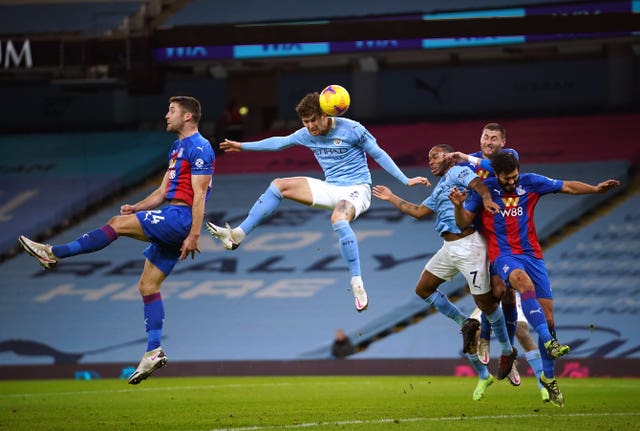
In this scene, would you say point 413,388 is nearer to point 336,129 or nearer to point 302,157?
point 336,129

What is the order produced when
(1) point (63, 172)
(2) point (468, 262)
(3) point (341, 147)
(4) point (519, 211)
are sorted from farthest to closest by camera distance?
(1) point (63, 172) → (2) point (468, 262) → (3) point (341, 147) → (4) point (519, 211)

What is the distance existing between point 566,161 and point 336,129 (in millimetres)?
16334

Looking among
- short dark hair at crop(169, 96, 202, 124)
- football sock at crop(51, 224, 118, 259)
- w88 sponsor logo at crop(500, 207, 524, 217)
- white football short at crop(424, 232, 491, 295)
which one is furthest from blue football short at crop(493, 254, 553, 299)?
football sock at crop(51, 224, 118, 259)

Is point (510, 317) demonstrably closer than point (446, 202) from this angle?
No

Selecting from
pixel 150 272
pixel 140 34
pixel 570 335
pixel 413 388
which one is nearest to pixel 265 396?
pixel 413 388

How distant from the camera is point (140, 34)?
85.8 ft

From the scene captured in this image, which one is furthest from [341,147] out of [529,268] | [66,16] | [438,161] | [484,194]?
[66,16]

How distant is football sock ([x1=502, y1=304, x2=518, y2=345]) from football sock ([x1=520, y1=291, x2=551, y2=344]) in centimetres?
153

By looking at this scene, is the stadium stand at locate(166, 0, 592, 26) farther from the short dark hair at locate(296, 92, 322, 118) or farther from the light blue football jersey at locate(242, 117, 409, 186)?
the short dark hair at locate(296, 92, 322, 118)

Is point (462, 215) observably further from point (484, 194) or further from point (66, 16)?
point (66, 16)

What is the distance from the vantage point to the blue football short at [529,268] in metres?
12.4

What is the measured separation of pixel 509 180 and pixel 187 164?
11.3ft

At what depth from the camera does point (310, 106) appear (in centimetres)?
1265

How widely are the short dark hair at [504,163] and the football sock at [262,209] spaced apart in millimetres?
2454
